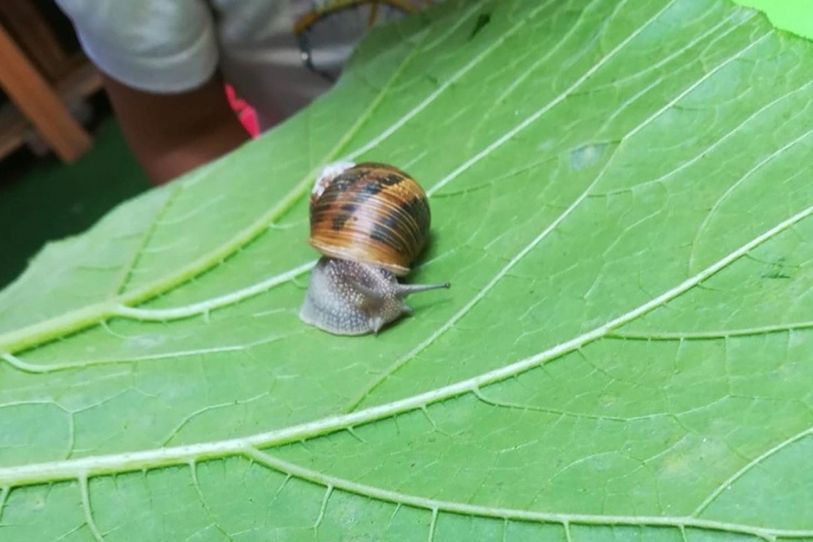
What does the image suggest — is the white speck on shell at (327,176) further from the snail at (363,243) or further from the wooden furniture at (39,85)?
the wooden furniture at (39,85)

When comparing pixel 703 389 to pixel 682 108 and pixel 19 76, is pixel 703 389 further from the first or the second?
pixel 19 76

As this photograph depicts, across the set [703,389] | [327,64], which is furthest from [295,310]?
[327,64]

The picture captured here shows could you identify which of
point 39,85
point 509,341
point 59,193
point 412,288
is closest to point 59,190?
point 59,193

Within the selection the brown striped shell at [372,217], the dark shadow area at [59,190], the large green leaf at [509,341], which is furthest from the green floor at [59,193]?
the brown striped shell at [372,217]

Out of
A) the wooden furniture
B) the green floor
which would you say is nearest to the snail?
the green floor

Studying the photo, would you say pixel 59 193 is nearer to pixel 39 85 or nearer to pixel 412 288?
pixel 39 85

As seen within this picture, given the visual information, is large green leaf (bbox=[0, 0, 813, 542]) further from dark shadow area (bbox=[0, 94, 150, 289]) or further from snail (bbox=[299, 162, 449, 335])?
dark shadow area (bbox=[0, 94, 150, 289])

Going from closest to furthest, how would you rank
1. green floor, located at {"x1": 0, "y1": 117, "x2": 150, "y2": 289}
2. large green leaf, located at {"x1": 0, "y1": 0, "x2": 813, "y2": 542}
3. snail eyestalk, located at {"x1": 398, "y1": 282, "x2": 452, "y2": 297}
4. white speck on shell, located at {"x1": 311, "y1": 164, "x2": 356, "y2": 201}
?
large green leaf, located at {"x1": 0, "y1": 0, "x2": 813, "y2": 542} < snail eyestalk, located at {"x1": 398, "y1": 282, "x2": 452, "y2": 297} < white speck on shell, located at {"x1": 311, "y1": 164, "x2": 356, "y2": 201} < green floor, located at {"x1": 0, "y1": 117, "x2": 150, "y2": 289}
